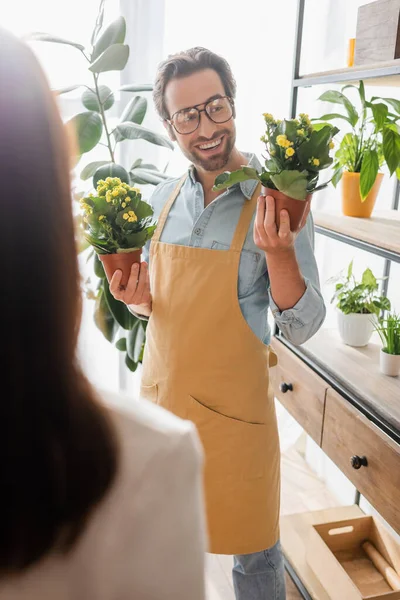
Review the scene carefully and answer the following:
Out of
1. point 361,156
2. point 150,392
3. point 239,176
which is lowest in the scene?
point 150,392

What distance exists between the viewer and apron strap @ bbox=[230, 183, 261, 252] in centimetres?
132

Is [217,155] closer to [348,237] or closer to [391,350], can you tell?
[348,237]

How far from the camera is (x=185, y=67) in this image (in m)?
1.35

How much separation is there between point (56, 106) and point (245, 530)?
4.07ft

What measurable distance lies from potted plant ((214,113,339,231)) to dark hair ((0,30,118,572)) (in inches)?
29.1

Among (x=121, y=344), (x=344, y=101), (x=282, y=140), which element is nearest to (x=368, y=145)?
(x=344, y=101)

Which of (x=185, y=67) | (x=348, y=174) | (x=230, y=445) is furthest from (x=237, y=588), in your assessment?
(x=185, y=67)

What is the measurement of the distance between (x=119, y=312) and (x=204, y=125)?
0.80 m

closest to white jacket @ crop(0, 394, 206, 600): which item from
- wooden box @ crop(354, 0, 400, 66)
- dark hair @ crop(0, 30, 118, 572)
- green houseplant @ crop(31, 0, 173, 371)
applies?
dark hair @ crop(0, 30, 118, 572)

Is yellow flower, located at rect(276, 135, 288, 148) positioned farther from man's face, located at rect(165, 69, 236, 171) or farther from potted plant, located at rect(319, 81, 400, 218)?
potted plant, located at rect(319, 81, 400, 218)

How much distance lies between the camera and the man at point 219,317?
1323 millimetres

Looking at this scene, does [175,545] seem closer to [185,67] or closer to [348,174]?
[185,67]

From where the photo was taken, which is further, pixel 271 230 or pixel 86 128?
pixel 86 128

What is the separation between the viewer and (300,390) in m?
1.68
